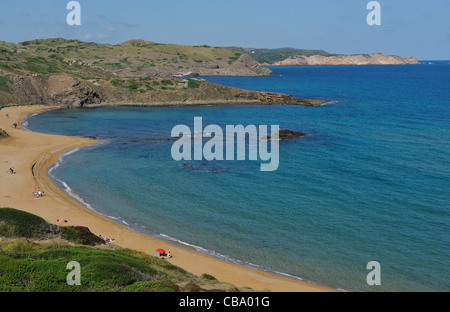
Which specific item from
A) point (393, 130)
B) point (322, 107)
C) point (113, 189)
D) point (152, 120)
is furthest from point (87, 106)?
point (393, 130)

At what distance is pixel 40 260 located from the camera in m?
16.3

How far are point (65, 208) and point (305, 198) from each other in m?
21.0

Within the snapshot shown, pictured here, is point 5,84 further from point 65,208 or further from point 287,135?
point 65,208

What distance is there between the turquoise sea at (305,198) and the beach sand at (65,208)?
124 centimetres

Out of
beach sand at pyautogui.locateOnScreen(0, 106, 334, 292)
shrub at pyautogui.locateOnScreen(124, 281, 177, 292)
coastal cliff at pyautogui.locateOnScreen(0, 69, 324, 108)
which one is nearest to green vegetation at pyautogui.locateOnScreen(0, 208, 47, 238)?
beach sand at pyautogui.locateOnScreen(0, 106, 334, 292)

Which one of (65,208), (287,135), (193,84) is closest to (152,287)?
(65,208)

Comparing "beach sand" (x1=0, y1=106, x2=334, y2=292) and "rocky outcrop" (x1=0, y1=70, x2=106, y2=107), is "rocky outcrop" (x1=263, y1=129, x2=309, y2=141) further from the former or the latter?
"rocky outcrop" (x1=0, y1=70, x2=106, y2=107)

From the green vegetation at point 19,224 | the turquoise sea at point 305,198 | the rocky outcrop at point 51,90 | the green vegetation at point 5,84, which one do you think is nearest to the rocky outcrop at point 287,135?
the turquoise sea at point 305,198

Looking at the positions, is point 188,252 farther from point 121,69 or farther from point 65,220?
point 121,69

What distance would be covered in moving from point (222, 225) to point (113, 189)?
1372cm

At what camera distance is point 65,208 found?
33406 millimetres

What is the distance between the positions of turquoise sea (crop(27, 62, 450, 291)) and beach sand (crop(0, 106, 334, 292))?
1.24m

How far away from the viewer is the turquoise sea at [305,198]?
26.0m

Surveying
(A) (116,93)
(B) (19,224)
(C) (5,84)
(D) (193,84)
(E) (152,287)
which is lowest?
(E) (152,287)
